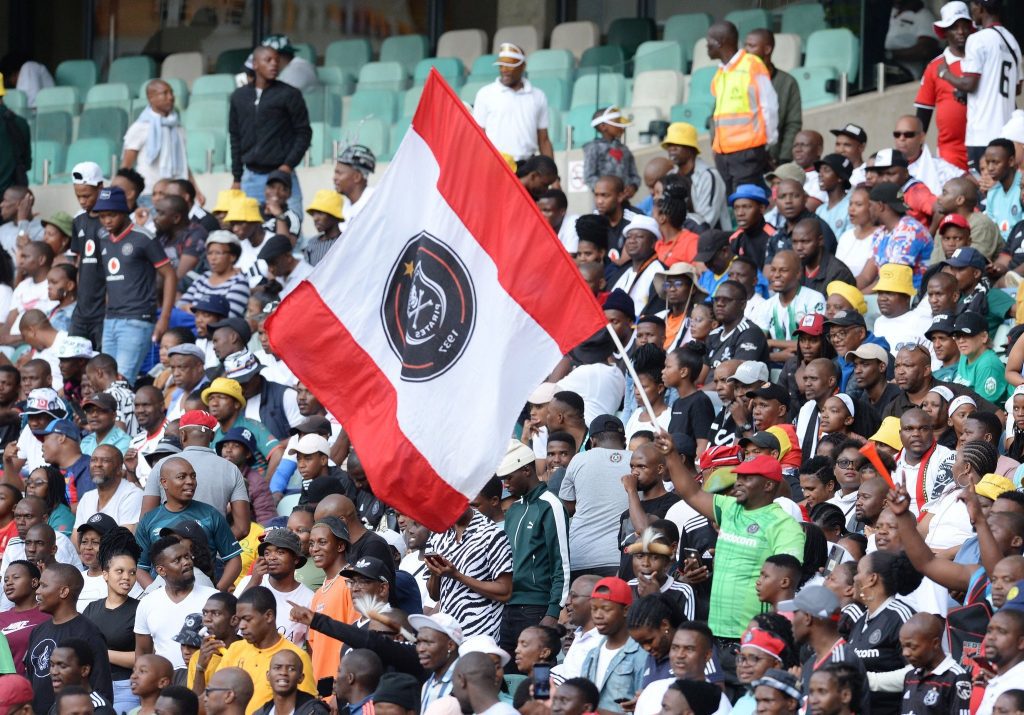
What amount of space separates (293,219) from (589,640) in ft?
27.6

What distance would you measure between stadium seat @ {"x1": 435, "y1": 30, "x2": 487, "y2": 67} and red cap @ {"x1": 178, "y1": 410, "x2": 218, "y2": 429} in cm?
991

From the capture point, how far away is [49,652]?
38.0 ft

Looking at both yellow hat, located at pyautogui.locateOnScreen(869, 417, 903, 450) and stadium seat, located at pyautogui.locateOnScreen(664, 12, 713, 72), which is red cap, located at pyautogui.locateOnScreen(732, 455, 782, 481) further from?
stadium seat, located at pyautogui.locateOnScreen(664, 12, 713, 72)

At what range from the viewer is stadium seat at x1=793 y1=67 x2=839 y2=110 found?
19047 millimetres

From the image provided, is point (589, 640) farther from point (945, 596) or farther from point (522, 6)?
point (522, 6)

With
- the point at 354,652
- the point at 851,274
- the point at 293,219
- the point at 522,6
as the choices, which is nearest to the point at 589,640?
the point at 354,652

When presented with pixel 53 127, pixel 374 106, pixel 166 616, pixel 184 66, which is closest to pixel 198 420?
pixel 166 616

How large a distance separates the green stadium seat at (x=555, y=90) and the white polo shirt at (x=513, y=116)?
1.48m

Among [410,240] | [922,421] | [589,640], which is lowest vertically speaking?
[589,640]

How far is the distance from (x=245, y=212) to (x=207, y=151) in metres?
3.81

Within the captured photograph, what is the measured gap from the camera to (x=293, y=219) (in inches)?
720

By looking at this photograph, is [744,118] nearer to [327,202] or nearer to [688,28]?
[327,202]

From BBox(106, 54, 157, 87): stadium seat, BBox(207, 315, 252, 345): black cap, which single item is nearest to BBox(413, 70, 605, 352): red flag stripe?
BBox(207, 315, 252, 345): black cap

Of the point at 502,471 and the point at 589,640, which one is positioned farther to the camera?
the point at 502,471
